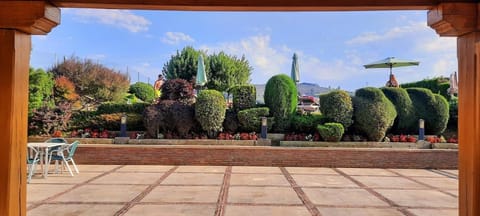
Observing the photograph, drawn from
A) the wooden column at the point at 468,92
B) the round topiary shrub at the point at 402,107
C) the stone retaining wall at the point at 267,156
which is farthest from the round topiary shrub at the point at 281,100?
the wooden column at the point at 468,92

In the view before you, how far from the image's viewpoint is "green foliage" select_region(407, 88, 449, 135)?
10992mm

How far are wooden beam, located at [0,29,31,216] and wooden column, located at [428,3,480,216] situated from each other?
12.0 feet

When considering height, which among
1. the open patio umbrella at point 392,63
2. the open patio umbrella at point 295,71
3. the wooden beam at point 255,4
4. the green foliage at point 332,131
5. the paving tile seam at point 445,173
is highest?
the open patio umbrella at point 392,63

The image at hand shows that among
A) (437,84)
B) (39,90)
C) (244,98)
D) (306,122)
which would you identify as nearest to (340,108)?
(306,122)

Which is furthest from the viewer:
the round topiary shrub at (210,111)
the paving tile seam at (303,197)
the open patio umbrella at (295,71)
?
the open patio umbrella at (295,71)

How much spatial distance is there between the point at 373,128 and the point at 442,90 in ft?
17.2

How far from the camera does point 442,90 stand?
45.5 feet

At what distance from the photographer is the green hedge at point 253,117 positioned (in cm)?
1105

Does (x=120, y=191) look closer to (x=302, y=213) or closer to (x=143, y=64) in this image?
(x=302, y=213)

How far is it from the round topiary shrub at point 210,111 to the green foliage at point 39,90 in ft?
15.9

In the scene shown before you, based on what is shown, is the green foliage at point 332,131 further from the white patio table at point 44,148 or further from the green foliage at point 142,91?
the green foliage at point 142,91

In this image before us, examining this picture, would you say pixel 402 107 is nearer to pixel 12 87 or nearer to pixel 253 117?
pixel 253 117

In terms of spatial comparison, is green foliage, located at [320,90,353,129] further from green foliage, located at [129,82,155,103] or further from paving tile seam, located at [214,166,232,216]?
green foliage, located at [129,82,155,103]

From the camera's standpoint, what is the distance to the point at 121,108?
39.7 ft
